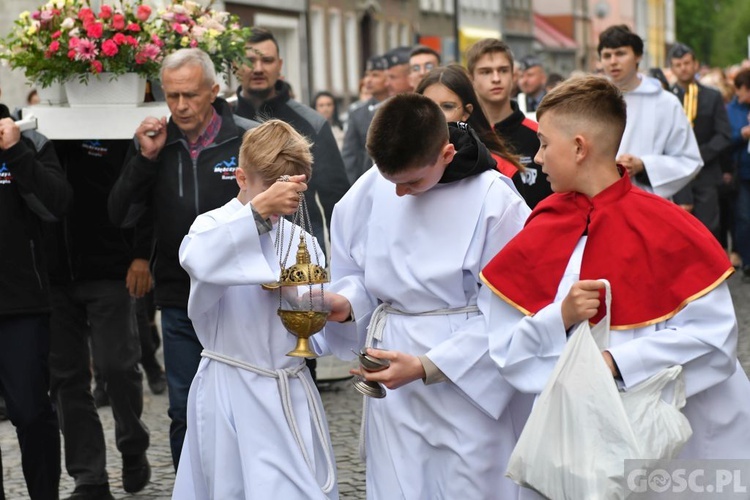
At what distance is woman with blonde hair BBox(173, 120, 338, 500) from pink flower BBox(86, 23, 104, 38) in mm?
2245

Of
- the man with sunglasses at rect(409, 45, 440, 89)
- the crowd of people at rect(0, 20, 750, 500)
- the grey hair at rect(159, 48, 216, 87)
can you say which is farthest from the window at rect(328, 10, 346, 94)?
the grey hair at rect(159, 48, 216, 87)

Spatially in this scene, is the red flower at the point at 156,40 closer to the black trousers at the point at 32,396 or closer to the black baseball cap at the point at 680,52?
the black trousers at the point at 32,396

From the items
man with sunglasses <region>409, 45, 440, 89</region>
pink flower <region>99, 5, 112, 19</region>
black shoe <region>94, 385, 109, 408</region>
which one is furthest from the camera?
man with sunglasses <region>409, 45, 440, 89</region>

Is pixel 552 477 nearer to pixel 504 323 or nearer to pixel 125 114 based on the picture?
pixel 504 323

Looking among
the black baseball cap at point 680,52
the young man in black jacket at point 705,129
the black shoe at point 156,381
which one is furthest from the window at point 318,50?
the black shoe at point 156,381

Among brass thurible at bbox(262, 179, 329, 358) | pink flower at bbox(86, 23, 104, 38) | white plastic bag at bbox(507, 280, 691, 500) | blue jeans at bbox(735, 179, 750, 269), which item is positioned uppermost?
pink flower at bbox(86, 23, 104, 38)

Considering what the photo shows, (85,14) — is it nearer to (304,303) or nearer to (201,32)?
(201,32)

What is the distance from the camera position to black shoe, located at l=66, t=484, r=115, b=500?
7633mm

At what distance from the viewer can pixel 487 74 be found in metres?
8.29

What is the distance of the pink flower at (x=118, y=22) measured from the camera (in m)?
7.70

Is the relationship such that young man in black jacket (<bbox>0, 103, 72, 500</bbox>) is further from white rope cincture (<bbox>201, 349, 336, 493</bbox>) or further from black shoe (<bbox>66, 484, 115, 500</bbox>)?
white rope cincture (<bbox>201, 349, 336, 493</bbox>)

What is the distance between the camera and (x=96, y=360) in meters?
8.01

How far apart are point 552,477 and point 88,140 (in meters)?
4.22

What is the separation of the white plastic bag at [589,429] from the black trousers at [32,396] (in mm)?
2978
